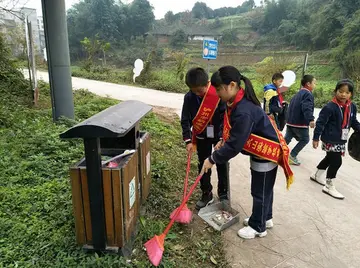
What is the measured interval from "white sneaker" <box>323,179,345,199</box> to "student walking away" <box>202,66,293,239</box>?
1384 mm

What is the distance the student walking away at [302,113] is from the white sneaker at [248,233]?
2.22 meters

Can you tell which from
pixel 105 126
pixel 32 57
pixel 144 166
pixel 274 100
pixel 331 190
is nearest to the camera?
pixel 105 126

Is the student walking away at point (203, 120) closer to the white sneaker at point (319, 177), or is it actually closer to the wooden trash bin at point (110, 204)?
the wooden trash bin at point (110, 204)

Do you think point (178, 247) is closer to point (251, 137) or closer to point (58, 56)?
point (251, 137)

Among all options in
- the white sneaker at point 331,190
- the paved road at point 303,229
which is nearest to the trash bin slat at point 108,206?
the paved road at point 303,229

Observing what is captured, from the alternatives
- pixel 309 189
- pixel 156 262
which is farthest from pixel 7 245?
pixel 309 189

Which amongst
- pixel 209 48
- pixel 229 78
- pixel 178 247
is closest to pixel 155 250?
pixel 178 247

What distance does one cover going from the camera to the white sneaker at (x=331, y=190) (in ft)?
12.1

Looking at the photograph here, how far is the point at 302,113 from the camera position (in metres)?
4.68

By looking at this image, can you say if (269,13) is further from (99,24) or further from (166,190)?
(166,190)

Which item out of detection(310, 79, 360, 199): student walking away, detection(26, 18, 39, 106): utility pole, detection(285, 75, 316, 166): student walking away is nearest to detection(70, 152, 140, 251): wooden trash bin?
detection(310, 79, 360, 199): student walking away

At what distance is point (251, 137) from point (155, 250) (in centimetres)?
116

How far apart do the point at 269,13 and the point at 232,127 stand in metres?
61.7

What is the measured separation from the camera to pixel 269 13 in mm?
57594
